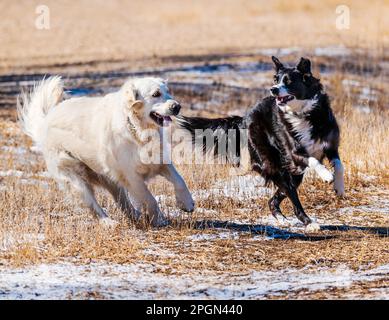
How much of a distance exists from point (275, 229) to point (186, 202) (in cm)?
88

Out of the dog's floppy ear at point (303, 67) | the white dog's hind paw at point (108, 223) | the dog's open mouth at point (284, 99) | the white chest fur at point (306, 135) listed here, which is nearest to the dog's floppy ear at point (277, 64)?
the dog's floppy ear at point (303, 67)

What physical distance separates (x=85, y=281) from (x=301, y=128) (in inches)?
109

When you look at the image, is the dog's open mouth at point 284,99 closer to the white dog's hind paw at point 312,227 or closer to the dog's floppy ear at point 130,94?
the white dog's hind paw at point 312,227

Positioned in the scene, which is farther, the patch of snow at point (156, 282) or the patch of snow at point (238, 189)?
the patch of snow at point (238, 189)

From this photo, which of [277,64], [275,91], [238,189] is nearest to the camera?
[275,91]

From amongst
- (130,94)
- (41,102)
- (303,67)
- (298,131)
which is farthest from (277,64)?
(41,102)

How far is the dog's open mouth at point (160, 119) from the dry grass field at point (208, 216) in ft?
2.96

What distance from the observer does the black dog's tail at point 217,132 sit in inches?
354

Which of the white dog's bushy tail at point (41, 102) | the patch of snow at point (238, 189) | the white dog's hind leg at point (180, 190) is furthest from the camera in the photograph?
the patch of snow at point (238, 189)

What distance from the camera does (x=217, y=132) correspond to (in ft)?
29.9

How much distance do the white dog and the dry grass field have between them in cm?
25

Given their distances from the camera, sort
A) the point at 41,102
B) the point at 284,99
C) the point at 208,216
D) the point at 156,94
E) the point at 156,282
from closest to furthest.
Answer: the point at 156,282
the point at 156,94
the point at 284,99
the point at 208,216
the point at 41,102

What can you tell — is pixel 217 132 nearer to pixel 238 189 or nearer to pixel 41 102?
pixel 238 189

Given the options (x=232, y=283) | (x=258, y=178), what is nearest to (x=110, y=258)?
(x=232, y=283)
